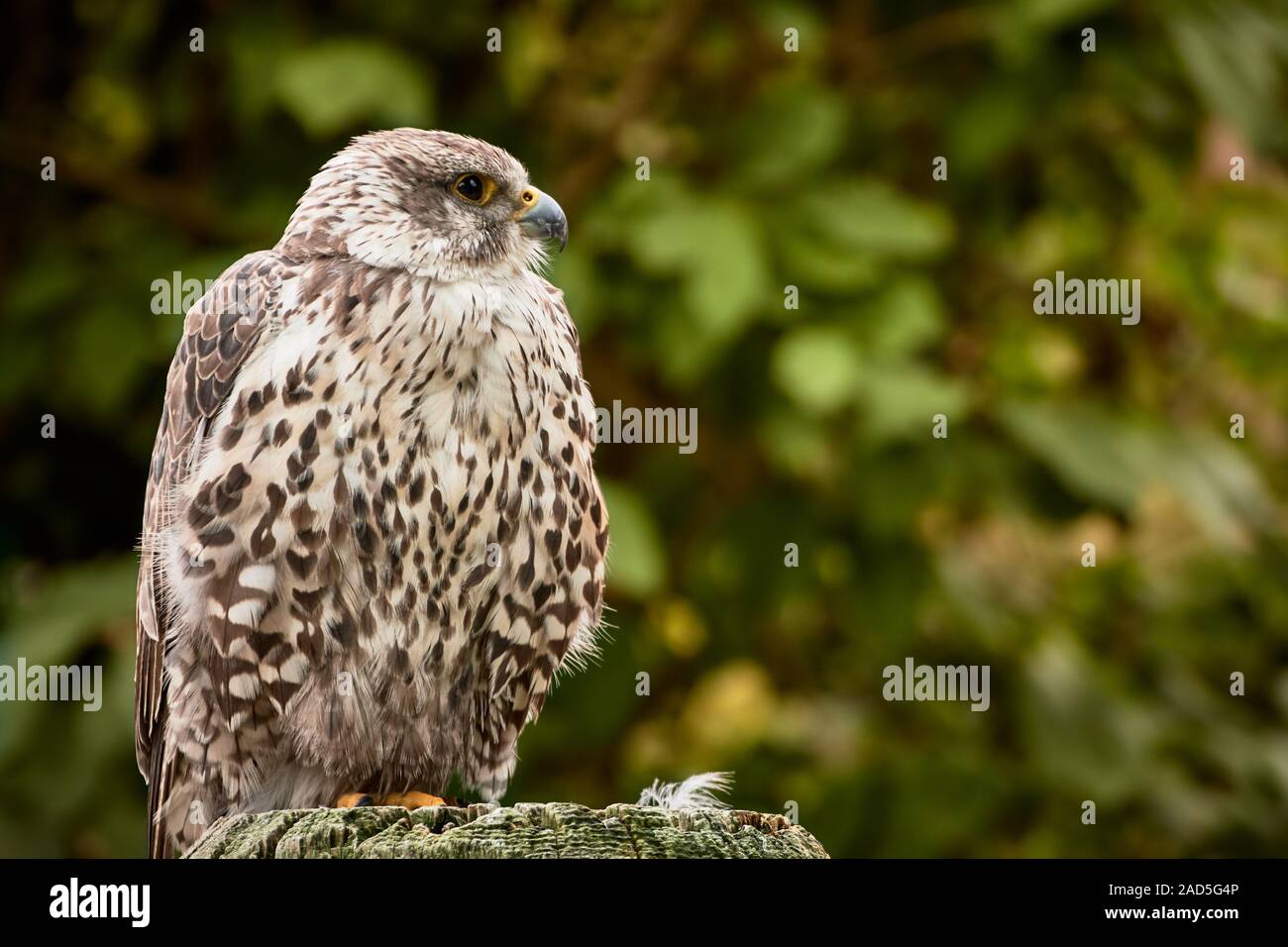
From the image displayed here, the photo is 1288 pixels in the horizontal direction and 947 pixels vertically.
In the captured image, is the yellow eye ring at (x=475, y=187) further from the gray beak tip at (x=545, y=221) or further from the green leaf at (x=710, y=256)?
the green leaf at (x=710, y=256)

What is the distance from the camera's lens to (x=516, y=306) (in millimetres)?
3459

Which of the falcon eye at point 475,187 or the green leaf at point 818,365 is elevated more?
the falcon eye at point 475,187

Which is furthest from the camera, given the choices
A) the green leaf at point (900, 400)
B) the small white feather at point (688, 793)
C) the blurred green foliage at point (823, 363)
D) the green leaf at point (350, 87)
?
the blurred green foliage at point (823, 363)

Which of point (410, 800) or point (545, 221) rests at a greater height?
point (545, 221)

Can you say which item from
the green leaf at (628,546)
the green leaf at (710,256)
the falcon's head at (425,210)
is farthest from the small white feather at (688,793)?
the green leaf at (710,256)

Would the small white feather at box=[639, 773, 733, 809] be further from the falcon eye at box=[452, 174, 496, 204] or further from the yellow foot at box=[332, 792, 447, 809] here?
the falcon eye at box=[452, 174, 496, 204]

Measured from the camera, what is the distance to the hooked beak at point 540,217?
3562 millimetres

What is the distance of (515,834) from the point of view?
267 centimetres

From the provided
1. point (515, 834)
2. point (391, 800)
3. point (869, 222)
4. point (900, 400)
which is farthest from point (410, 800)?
point (869, 222)

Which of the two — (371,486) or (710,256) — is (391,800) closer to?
(371,486)

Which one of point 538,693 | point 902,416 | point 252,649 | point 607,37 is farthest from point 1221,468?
Result: point 252,649

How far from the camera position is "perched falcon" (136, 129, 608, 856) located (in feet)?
11.1

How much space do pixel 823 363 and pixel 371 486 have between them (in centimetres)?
204

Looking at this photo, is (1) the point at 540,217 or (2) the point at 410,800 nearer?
(2) the point at 410,800
